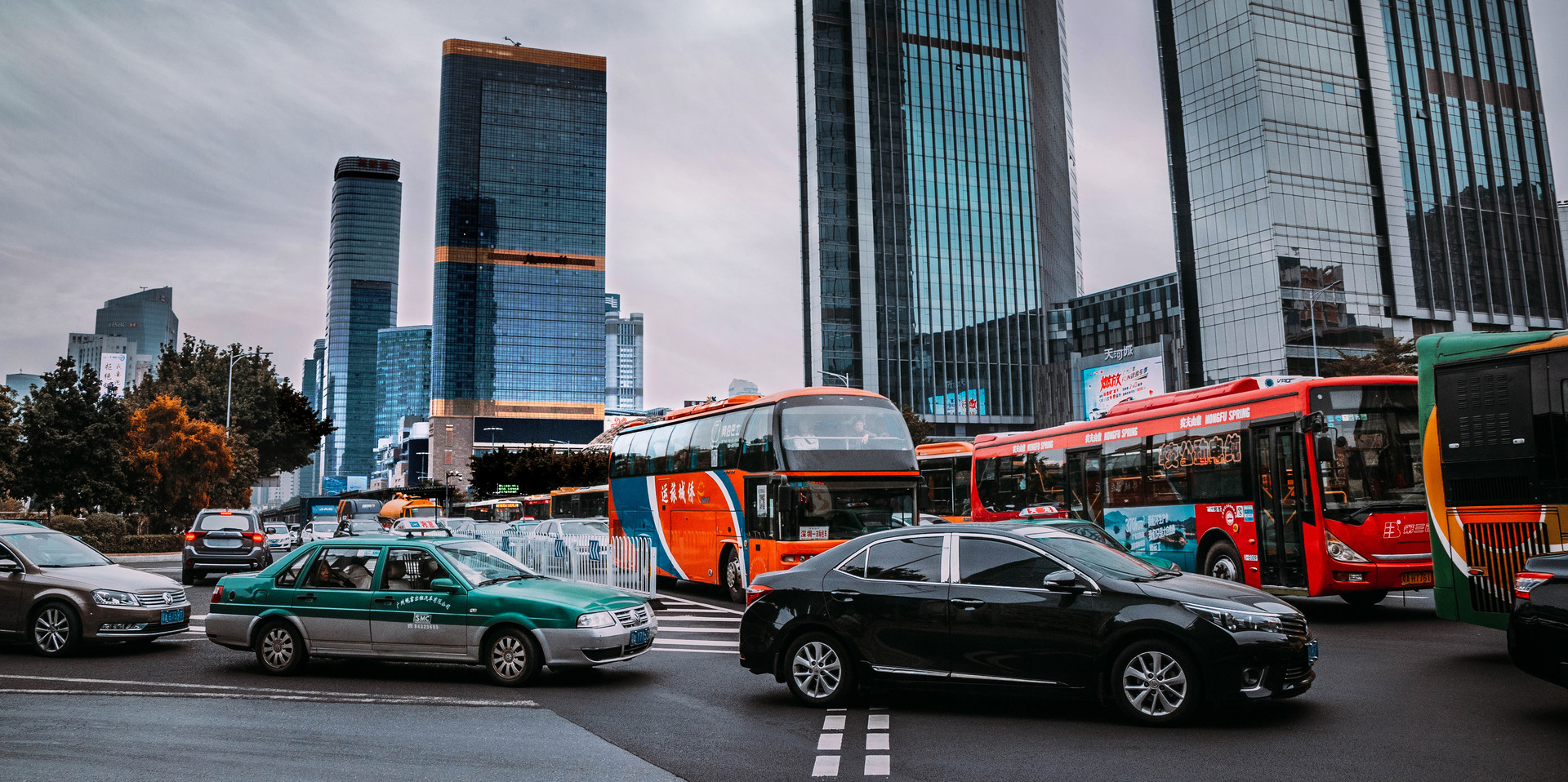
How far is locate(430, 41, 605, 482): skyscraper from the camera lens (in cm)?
16588

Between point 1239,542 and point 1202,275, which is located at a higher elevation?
point 1202,275

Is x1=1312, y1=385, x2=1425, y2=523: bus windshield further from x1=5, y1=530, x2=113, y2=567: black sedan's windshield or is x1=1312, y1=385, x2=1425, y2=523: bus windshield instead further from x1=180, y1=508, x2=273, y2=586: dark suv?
x1=180, y1=508, x2=273, y2=586: dark suv

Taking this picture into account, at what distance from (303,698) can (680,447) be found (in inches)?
472

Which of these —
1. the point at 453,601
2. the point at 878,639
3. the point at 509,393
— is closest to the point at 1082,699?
the point at 878,639

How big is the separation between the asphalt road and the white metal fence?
762cm

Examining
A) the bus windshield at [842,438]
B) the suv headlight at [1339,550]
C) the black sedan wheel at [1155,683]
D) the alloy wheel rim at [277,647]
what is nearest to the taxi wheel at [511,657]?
the alloy wheel rim at [277,647]

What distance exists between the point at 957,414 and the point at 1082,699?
92.1 metres

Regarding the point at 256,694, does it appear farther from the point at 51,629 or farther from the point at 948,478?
the point at 948,478

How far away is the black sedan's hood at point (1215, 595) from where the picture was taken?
24.2 feet

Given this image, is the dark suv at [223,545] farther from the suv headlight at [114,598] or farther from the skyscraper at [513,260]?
the skyscraper at [513,260]

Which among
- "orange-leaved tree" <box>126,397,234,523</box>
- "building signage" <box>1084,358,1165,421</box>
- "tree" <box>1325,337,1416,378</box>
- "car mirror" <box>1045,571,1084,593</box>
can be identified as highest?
"building signage" <box>1084,358,1165,421</box>

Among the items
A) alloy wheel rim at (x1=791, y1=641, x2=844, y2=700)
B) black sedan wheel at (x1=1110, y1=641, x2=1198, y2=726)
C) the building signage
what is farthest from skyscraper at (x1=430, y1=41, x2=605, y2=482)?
black sedan wheel at (x1=1110, y1=641, x2=1198, y2=726)

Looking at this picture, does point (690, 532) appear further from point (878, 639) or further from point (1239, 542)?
point (878, 639)

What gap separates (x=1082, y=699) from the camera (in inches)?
301
